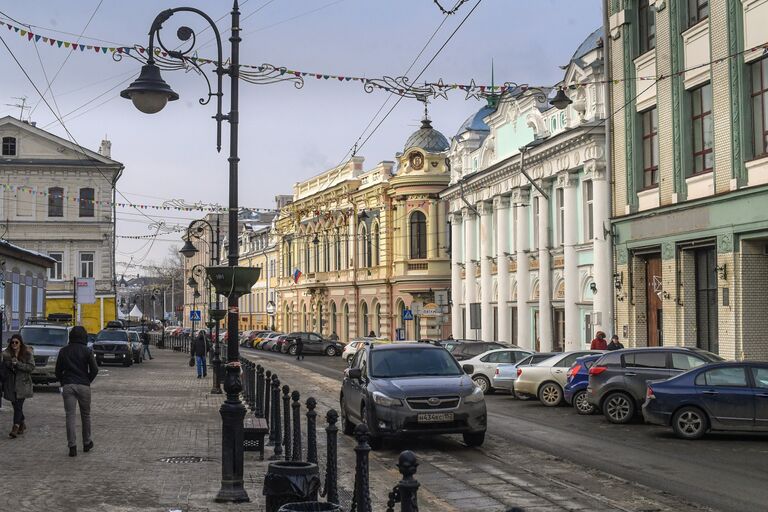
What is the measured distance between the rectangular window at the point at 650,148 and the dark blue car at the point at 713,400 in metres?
14.9

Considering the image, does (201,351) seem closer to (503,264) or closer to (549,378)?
(549,378)

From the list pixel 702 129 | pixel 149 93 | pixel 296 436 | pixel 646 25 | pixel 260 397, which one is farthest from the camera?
pixel 646 25

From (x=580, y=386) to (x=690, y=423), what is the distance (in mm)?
5184

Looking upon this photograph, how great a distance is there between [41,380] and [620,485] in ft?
63.9

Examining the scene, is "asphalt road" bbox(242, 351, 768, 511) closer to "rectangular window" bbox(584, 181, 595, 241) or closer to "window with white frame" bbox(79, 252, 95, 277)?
"rectangular window" bbox(584, 181, 595, 241)

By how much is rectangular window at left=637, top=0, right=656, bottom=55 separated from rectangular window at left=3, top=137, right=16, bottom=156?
4663 cm

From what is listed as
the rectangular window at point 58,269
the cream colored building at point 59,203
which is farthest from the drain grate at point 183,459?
the rectangular window at point 58,269

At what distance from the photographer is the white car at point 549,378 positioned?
2369cm

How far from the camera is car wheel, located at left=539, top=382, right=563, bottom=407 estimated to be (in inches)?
935

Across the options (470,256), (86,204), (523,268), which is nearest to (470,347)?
(523,268)

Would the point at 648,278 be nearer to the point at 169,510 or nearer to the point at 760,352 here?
the point at 760,352

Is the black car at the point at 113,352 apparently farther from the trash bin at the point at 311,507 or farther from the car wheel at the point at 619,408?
the trash bin at the point at 311,507

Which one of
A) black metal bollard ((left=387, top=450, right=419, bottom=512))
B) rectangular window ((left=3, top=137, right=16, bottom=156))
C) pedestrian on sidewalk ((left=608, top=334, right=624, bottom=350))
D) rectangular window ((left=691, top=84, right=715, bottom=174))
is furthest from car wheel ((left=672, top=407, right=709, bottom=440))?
rectangular window ((left=3, top=137, right=16, bottom=156))

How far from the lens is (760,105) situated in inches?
1001
